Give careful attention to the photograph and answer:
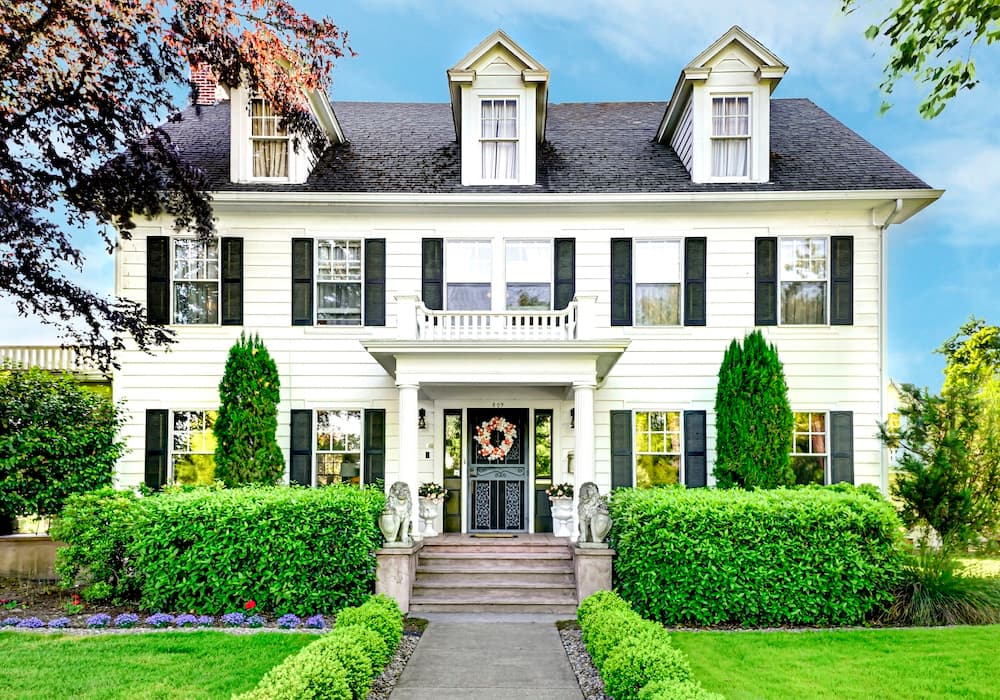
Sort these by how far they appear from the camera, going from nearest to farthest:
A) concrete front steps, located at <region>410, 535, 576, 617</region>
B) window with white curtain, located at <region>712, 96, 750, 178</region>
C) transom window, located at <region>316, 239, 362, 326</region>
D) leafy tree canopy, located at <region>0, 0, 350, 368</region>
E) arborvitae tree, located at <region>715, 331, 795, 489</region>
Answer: concrete front steps, located at <region>410, 535, 576, 617</region>, leafy tree canopy, located at <region>0, 0, 350, 368</region>, arborvitae tree, located at <region>715, 331, 795, 489</region>, transom window, located at <region>316, 239, 362, 326</region>, window with white curtain, located at <region>712, 96, 750, 178</region>

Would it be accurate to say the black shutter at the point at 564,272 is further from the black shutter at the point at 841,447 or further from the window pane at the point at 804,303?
the black shutter at the point at 841,447

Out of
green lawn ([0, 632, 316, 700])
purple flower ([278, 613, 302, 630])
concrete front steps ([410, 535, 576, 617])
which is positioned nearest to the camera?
green lawn ([0, 632, 316, 700])

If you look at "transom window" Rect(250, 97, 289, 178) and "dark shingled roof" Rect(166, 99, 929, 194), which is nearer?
"dark shingled roof" Rect(166, 99, 929, 194)

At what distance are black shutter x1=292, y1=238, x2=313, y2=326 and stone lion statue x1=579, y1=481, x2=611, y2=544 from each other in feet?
19.7

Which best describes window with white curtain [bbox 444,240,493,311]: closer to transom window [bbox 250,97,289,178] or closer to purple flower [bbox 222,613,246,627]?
transom window [bbox 250,97,289,178]

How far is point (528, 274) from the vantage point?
13898mm

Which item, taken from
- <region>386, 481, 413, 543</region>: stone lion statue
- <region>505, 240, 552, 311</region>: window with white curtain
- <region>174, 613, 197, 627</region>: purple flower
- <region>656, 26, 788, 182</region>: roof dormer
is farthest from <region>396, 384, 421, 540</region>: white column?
<region>656, 26, 788, 182</region>: roof dormer

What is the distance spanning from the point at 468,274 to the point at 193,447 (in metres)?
5.75

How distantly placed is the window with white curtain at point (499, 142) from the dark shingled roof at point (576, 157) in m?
0.40

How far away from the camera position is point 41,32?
1104 cm

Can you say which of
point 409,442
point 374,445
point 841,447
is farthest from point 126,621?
point 841,447

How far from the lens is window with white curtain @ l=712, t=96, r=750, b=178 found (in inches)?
555

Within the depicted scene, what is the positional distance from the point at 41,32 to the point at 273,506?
7.55 meters

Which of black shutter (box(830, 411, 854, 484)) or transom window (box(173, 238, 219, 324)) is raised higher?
transom window (box(173, 238, 219, 324))
